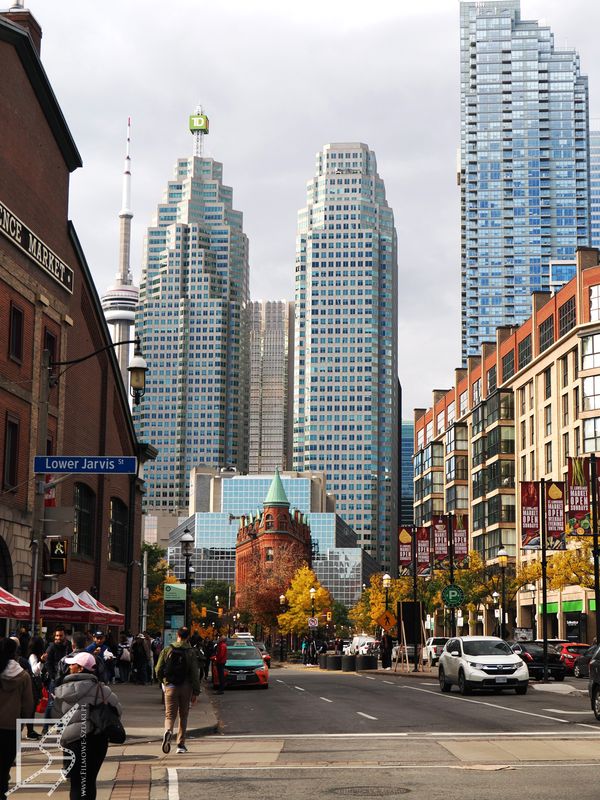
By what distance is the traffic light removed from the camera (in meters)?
28.3

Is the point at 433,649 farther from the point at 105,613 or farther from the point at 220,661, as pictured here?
the point at 105,613

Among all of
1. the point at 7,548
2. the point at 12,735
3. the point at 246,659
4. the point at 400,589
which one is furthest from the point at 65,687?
the point at 400,589

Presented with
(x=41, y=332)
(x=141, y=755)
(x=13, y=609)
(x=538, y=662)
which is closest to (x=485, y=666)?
(x=538, y=662)

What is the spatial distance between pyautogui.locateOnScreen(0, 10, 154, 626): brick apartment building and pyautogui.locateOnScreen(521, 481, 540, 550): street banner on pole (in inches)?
747

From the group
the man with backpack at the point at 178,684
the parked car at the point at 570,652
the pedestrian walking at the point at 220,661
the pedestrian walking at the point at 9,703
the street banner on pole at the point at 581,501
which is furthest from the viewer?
the parked car at the point at 570,652

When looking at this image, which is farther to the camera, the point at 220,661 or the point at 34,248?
the point at 220,661

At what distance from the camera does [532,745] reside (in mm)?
17969

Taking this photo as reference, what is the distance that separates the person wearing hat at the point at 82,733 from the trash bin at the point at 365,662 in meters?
51.9

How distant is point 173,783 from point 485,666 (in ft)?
65.1

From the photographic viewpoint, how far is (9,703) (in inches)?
443

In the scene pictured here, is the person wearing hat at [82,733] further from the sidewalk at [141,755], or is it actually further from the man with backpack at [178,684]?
the man with backpack at [178,684]

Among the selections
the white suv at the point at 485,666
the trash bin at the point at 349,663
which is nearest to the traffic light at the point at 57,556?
the white suv at the point at 485,666

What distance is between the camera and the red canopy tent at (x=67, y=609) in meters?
33.0

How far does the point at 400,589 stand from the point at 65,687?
91689 millimetres
